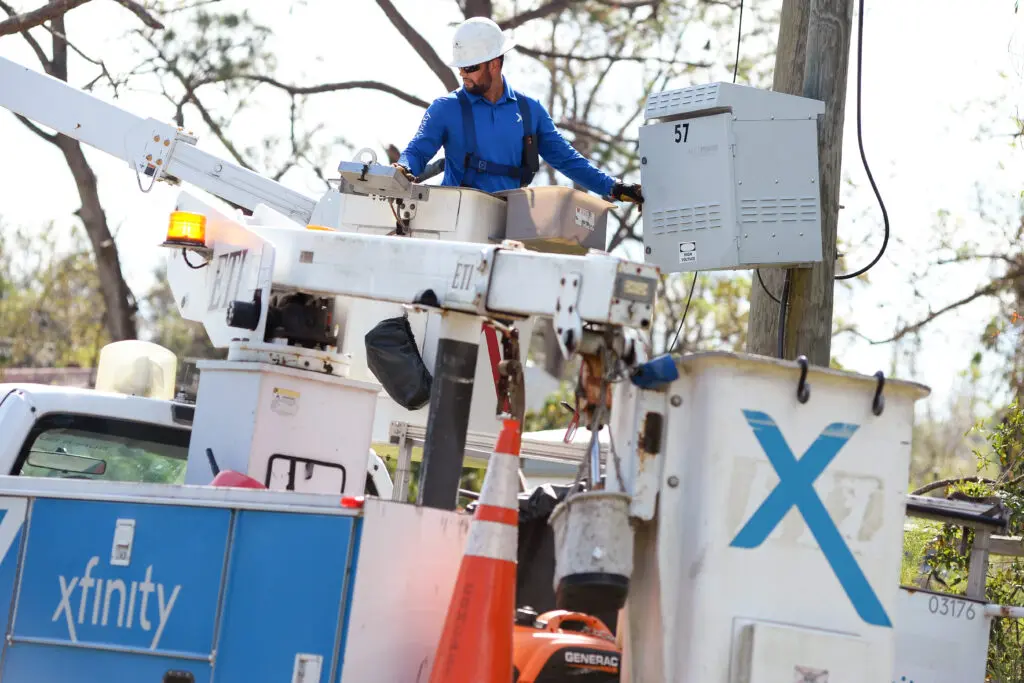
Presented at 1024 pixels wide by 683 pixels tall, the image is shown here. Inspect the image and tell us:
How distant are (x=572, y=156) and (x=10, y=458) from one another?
2870 millimetres

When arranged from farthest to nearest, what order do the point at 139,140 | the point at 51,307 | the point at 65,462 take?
the point at 51,307
the point at 139,140
the point at 65,462

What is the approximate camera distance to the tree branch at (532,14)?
18094 mm

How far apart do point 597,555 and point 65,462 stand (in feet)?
9.63

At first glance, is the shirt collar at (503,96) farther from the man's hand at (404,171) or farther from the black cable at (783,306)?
the black cable at (783,306)

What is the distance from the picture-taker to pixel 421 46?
17.9 m

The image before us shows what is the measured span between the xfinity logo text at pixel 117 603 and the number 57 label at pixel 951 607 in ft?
11.4

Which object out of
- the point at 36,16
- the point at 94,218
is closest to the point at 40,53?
the point at 94,218

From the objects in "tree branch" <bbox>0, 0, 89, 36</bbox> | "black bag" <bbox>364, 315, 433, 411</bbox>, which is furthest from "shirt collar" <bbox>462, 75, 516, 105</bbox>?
"tree branch" <bbox>0, 0, 89, 36</bbox>

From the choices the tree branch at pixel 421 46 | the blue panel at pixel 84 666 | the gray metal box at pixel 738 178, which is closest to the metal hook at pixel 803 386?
the blue panel at pixel 84 666

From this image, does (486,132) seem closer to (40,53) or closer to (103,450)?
(103,450)

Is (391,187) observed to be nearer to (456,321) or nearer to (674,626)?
(456,321)

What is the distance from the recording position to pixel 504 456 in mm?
4496

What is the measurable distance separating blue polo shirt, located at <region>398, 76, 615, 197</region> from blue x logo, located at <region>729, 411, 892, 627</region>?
2.59 metres

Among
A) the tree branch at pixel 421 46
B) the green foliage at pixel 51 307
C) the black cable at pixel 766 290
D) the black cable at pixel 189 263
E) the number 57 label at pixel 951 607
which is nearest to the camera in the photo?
the black cable at pixel 189 263
